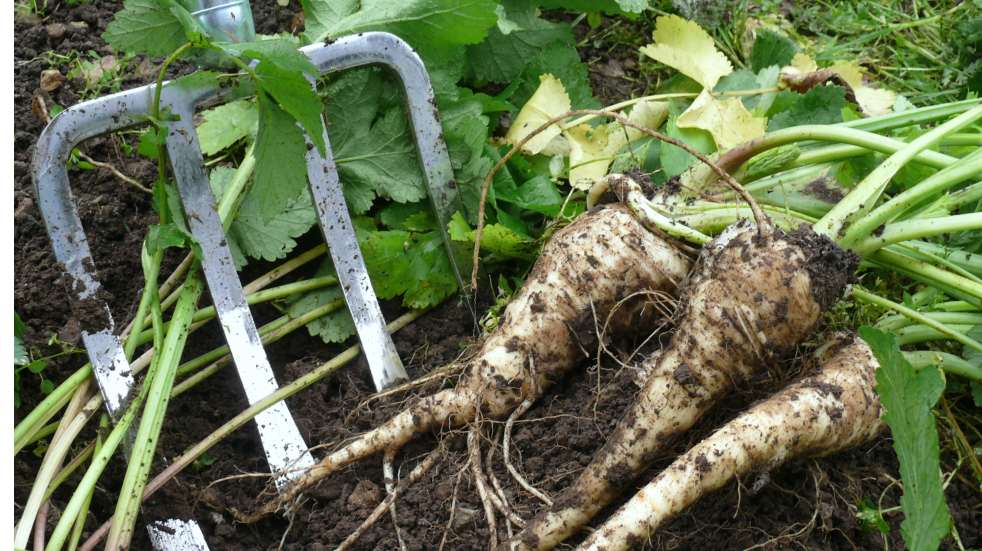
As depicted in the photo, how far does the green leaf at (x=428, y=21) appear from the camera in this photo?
6.63 feet

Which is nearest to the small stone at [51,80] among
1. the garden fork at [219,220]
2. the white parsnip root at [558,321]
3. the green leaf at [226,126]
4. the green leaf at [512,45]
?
the green leaf at [226,126]

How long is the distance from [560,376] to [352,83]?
0.81m

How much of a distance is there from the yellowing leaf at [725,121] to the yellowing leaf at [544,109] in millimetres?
295

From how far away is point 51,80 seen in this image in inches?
91.3

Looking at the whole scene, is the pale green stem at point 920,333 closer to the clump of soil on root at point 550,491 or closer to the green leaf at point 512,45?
the clump of soil on root at point 550,491

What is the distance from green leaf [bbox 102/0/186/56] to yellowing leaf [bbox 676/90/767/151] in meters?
1.17

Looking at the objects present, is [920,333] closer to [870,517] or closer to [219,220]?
[870,517]

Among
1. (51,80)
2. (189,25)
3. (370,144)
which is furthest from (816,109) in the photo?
(51,80)

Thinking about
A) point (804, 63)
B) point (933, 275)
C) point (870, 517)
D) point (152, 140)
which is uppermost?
point (152, 140)

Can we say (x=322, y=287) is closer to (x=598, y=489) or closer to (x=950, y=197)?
(x=598, y=489)

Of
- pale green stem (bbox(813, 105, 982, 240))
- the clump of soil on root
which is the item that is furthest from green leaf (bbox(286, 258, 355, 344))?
pale green stem (bbox(813, 105, 982, 240))

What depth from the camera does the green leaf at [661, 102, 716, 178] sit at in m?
2.04

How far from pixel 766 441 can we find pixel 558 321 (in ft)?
1.57

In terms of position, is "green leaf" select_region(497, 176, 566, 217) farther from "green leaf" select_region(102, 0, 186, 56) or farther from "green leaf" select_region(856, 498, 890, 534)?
"green leaf" select_region(856, 498, 890, 534)
